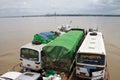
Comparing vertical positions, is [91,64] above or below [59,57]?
below

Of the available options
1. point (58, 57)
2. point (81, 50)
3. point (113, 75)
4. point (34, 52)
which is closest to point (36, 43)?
point (34, 52)

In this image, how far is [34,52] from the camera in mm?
11922

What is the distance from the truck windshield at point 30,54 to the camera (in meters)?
11.8

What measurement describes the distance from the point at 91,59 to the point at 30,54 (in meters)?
4.55

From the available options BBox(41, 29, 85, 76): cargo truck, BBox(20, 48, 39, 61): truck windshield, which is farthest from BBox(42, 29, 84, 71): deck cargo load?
BBox(20, 48, 39, 61): truck windshield

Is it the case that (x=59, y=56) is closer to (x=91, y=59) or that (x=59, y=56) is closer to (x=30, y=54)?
(x=91, y=59)

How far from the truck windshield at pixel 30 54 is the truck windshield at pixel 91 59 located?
3.11 meters

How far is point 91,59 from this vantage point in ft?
34.8

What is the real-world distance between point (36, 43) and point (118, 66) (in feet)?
37.5

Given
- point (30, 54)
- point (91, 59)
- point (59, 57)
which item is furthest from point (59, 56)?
point (30, 54)

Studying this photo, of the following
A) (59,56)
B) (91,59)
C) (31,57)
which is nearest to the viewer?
(91,59)

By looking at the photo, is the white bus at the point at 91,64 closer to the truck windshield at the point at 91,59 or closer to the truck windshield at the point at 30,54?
the truck windshield at the point at 91,59

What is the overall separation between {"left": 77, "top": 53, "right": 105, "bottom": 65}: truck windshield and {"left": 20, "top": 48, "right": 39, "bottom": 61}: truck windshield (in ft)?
10.2

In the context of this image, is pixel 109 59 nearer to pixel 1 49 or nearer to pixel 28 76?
pixel 28 76
